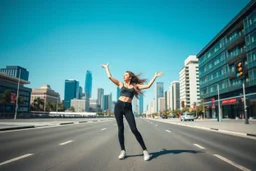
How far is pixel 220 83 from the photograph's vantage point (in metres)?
54.3

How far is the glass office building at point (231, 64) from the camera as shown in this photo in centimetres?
4031

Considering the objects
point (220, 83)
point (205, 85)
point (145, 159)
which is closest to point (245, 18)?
point (220, 83)

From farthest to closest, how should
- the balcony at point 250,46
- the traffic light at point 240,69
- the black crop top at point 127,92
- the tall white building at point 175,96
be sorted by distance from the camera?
the tall white building at point 175,96, the balcony at point 250,46, the traffic light at point 240,69, the black crop top at point 127,92

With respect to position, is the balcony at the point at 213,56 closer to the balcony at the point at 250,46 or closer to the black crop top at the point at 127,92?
the balcony at the point at 250,46

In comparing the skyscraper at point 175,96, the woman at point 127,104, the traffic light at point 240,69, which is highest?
the skyscraper at point 175,96

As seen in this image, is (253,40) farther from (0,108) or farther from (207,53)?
(0,108)

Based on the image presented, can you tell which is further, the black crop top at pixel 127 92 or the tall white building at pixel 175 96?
the tall white building at pixel 175 96

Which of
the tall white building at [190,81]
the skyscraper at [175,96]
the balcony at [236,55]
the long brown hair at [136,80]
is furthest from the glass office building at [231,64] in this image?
the skyscraper at [175,96]

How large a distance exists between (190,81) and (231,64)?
8142 centimetres

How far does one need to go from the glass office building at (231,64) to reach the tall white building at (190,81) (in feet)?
206

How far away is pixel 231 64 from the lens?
50219 millimetres

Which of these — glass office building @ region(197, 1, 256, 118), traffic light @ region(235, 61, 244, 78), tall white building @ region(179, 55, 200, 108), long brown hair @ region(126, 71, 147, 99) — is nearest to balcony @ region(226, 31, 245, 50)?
glass office building @ region(197, 1, 256, 118)

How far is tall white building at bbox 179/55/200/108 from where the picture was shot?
128250 millimetres

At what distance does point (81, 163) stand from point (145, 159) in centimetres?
143
